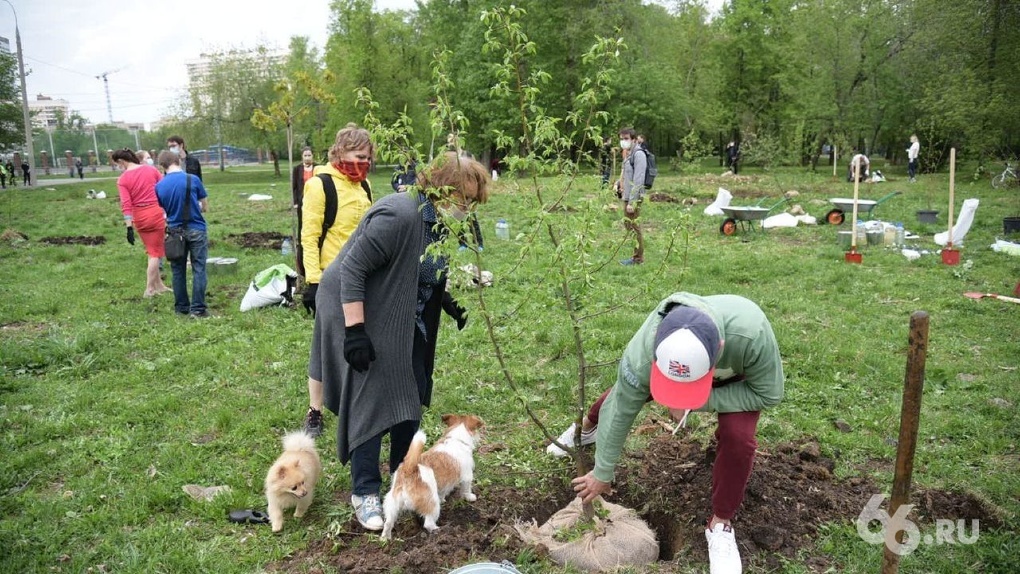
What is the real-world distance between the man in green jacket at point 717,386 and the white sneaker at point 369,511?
107 centimetres

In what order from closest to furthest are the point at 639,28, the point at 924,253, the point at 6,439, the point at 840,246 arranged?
1. the point at 6,439
2. the point at 924,253
3. the point at 840,246
4. the point at 639,28

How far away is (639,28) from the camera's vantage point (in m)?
29.1

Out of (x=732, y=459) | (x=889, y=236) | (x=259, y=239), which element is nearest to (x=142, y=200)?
(x=259, y=239)

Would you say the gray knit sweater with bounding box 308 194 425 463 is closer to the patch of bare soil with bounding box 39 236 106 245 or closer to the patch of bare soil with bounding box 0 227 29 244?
the patch of bare soil with bounding box 39 236 106 245

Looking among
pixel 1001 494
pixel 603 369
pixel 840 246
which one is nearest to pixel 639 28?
pixel 840 246

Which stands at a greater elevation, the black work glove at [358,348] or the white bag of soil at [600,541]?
the black work glove at [358,348]

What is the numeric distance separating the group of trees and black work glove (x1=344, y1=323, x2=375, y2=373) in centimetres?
1766

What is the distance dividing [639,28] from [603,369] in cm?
2684

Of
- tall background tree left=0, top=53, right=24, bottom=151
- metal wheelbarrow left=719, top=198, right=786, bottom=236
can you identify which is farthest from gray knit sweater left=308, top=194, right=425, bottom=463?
tall background tree left=0, top=53, right=24, bottom=151

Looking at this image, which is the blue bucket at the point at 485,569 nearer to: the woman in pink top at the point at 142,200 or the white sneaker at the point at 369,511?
the white sneaker at the point at 369,511

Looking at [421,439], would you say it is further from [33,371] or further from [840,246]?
[840,246]

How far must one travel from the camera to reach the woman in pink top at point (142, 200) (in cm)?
793

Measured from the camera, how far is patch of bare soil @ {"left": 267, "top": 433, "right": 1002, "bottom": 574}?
125 inches

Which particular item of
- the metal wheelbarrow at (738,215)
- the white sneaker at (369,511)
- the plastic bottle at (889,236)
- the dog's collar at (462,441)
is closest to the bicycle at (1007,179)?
the plastic bottle at (889,236)
